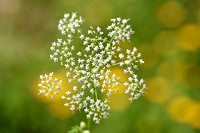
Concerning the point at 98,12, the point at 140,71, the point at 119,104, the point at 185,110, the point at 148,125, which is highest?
the point at 98,12

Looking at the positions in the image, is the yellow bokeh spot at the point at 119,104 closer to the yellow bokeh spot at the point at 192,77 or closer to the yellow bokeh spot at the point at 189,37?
the yellow bokeh spot at the point at 192,77

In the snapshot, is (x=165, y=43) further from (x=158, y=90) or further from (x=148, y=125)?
(x=148, y=125)

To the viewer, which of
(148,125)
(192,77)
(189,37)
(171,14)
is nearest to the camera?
(148,125)

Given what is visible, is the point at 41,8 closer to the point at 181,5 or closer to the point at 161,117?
the point at 181,5

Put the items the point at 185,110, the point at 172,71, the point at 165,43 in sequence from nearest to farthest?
1. the point at 185,110
2. the point at 172,71
3. the point at 165,43

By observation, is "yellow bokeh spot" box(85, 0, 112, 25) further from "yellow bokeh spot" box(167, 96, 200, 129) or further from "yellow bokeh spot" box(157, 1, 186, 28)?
"yellow bokeh spot" box(167, 96, 200, 129)

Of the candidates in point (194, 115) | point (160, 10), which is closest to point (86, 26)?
point (160, 10)

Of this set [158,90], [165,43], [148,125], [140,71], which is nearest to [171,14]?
[165,43]
